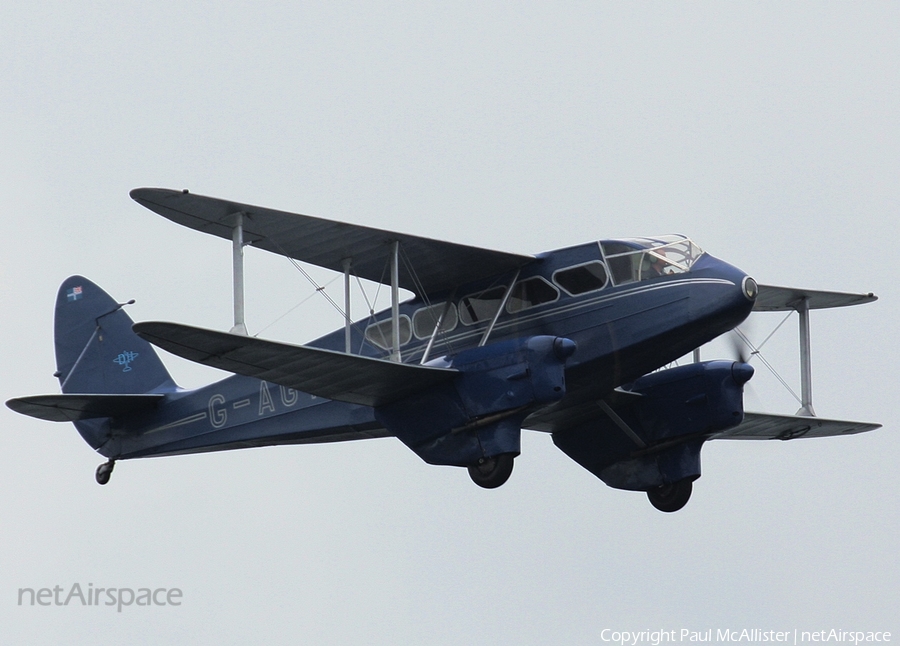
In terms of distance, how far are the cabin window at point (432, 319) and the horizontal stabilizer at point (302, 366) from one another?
1.69 m

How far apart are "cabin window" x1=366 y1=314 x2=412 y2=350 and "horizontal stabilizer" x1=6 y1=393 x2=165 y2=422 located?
4898 mm

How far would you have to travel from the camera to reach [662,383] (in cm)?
2480

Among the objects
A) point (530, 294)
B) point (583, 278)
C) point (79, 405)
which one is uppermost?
point (583, 278)

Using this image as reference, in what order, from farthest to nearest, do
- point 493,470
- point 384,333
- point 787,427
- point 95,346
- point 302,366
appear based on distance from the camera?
point 95,346
point 787,427
point 384,333
point 493,470
point 302,366

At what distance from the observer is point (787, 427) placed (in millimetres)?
27109

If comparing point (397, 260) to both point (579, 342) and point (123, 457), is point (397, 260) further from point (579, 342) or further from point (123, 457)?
point (123, 457)

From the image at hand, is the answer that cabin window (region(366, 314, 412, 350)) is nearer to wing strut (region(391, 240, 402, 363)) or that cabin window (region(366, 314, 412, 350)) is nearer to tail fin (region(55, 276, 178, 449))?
wing strut (region(391, 240, 402, 363))

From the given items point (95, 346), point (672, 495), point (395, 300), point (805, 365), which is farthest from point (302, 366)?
point (805, 365)

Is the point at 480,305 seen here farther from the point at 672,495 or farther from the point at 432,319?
the point at 672,495

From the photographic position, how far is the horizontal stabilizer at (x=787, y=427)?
87.4 feet

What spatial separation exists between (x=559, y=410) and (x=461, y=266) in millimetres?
3077

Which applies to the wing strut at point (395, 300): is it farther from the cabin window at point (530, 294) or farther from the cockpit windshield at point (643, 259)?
the cockpit windshield at point (643, 259)

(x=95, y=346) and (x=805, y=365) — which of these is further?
(x=95, y=346)

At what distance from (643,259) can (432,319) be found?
146 inches
